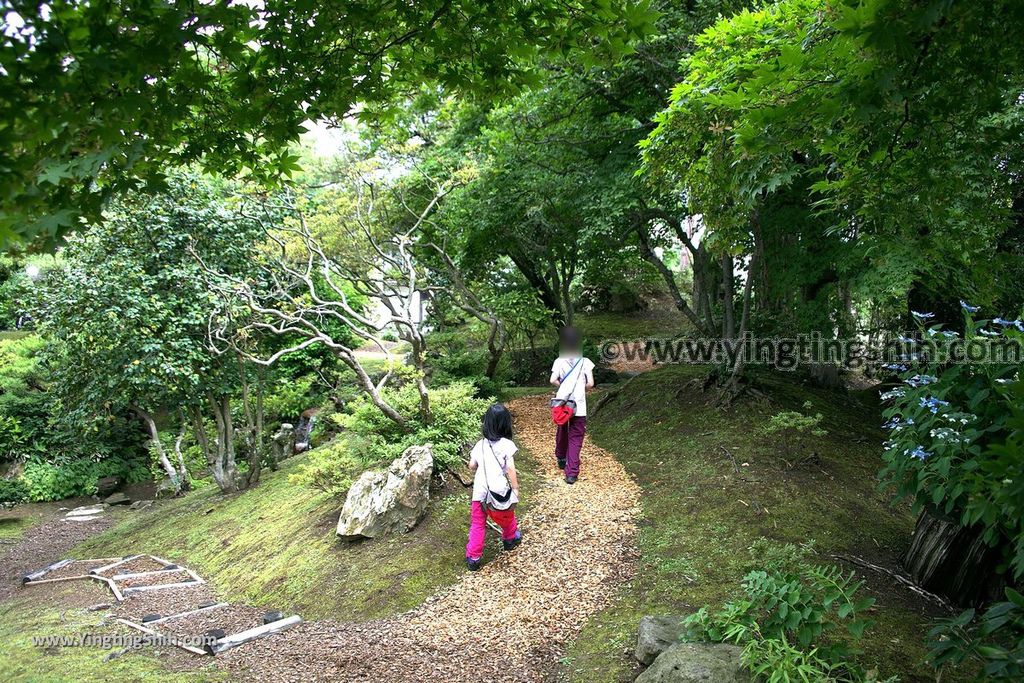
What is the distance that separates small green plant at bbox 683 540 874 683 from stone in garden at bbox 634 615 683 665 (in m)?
0.10

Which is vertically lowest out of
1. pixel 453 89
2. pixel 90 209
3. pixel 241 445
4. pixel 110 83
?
pixel 241 445

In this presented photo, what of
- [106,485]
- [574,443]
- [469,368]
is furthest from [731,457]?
[106,485]

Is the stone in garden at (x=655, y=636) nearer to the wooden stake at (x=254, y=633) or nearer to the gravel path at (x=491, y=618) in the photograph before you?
the gravel path at (x=491, y=618)

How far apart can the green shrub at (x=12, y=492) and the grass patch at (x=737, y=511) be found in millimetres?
12266

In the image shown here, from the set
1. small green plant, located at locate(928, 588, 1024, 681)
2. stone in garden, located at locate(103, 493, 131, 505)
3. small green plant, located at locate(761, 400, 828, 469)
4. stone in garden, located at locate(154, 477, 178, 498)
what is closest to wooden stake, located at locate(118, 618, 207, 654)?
small green plant, located at locate(928, 588, 1024, 681)

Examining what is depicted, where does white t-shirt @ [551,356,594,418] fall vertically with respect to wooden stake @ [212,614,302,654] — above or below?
above

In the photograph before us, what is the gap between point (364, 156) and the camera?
13695 millimetres

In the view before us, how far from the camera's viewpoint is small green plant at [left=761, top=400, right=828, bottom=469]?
579 cm

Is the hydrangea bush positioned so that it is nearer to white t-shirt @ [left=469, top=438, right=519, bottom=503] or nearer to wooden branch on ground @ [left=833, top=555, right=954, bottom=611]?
wooden branch on ground @ [left=833, top=555, right=954, bottom=611]

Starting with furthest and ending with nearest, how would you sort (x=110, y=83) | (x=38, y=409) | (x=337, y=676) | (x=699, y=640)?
(x=38, y=409)
(x=337, y=676)
(x=699, y=640)
(x=110, y=83)

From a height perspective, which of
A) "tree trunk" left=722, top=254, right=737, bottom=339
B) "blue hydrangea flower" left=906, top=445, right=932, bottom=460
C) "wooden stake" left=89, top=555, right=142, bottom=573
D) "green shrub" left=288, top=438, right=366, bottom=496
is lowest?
"wooden stake" left=89, top=555, right=142, bottom=573

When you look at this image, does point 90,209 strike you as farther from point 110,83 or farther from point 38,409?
point 38,409

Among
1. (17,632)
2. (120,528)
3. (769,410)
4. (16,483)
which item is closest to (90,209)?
(17,632)

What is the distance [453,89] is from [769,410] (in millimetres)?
5685
